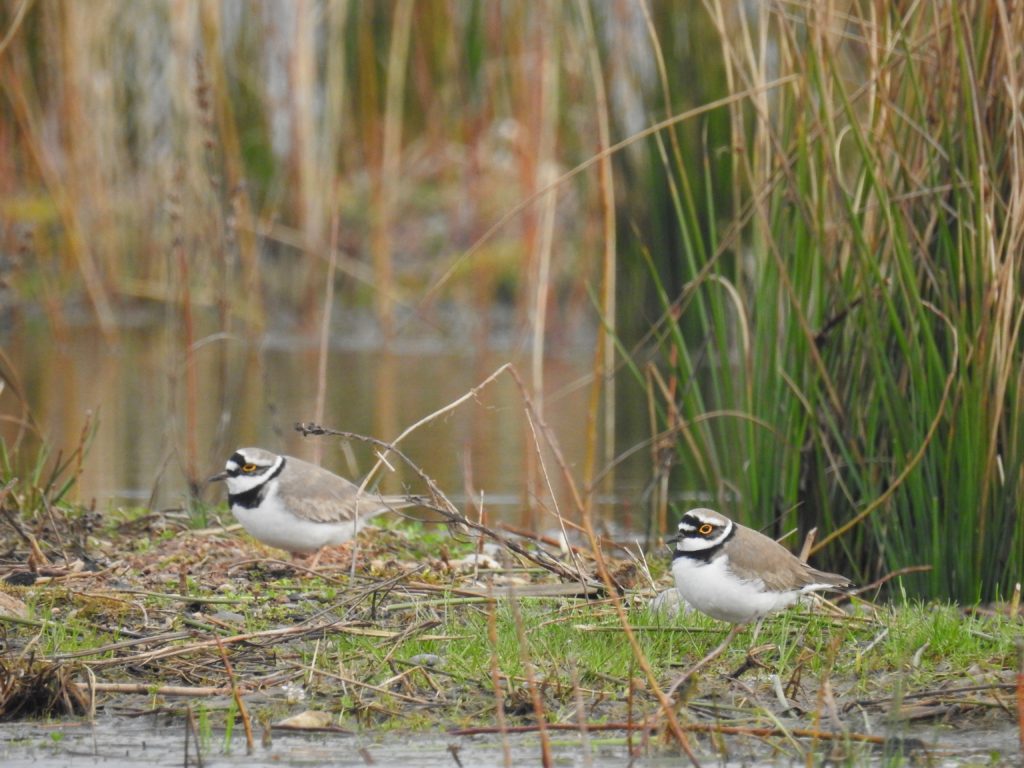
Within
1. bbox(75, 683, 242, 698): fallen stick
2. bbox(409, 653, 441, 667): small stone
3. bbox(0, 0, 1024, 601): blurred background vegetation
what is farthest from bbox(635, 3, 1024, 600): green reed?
bbox(75, 683, 242, 698): fallen stick

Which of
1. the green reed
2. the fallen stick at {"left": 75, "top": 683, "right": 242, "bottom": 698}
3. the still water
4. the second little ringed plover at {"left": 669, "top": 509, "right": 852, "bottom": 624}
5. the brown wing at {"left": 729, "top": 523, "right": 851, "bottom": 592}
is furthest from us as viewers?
the still water

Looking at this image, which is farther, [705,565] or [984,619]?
[984,619]

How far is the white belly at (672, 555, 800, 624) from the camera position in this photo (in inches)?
192

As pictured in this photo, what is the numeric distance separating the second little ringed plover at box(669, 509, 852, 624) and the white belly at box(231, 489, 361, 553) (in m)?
1.60

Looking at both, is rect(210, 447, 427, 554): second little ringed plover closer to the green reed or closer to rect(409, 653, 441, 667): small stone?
rect(409, 653, 441, 667): small stone

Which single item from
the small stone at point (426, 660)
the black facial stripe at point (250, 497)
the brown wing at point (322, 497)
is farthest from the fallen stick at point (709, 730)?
the black facial stripe at point (250, 497)

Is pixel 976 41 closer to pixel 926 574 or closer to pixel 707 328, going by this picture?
pixel 707 328

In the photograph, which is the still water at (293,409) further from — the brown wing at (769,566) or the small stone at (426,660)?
the brown wing at (769,566)

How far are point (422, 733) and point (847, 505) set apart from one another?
2.57m

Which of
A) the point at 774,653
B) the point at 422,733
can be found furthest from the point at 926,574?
the point at 422,733

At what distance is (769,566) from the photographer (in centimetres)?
511

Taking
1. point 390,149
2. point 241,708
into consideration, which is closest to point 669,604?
point 241,708

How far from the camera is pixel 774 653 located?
5.05 metres

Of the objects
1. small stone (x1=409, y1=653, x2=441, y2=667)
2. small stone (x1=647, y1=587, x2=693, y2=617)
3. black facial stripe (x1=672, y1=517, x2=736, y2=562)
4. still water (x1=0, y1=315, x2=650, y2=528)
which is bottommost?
still water (x1=0, y1=315, x2=650, y2=528)
